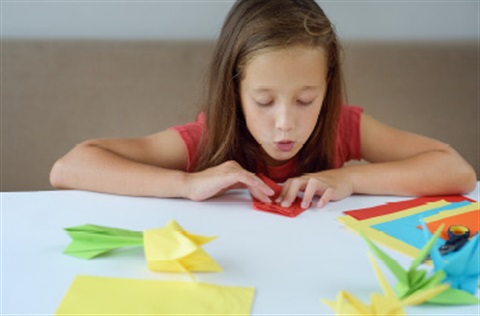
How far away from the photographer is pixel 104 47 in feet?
5.96

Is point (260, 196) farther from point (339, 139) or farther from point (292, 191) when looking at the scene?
point (339, 139)

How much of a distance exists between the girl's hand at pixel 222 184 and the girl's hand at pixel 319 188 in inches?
1.2

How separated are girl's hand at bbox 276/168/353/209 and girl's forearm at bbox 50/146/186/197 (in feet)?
0.53

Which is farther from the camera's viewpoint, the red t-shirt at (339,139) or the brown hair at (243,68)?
the red t-shirt at (339,139)

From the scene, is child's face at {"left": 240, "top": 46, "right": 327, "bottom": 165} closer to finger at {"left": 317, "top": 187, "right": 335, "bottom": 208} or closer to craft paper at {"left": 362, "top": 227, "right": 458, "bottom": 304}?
finger at {"left": 317, "top": 187, "right": 335, "bottom": 208}

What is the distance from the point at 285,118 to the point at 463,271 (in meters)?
0.38

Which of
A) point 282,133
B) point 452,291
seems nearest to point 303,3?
point 282,133

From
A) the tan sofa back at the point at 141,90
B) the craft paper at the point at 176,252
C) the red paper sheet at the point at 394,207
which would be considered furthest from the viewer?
the tan sofa back at the point at 141,90

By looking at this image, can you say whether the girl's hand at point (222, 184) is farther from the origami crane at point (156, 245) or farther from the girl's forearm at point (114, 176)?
the origami crane at point (156, 245)

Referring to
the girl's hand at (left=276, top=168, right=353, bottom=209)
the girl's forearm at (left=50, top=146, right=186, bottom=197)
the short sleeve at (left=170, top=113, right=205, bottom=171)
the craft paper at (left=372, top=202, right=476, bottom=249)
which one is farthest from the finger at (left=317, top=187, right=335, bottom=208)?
the short sleeve at (left=170, top=113, right=205, bottom=171)

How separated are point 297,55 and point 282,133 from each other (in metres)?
0.12

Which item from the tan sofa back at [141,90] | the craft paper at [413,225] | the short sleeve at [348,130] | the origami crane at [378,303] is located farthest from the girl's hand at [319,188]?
the tan sofa back at [141,90]

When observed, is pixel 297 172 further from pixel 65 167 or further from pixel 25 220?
pixel 25 220

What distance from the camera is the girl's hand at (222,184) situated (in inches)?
41.2
